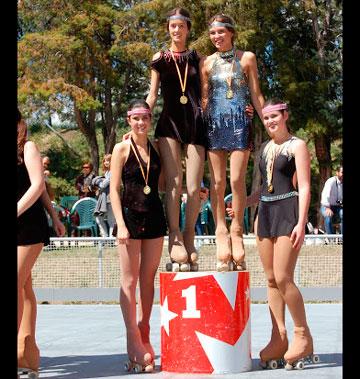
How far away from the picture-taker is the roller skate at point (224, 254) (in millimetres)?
7820

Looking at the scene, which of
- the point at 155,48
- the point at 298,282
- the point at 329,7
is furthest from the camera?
the point at 329,7

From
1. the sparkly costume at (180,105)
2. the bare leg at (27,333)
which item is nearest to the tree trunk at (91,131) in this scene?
the sparkly costume at (180,105)

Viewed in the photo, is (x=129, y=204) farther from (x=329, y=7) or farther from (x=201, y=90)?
(x=329, y=7)

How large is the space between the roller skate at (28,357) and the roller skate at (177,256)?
1.28m

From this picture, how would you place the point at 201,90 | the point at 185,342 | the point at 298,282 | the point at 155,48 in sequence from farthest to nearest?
the point at 155,48 < the point at 298,282 < the point at 201,90 < the point at 185,342

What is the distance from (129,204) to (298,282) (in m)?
7.19

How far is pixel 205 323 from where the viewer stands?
753 cm

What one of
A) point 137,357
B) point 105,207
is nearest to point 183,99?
point 137,357

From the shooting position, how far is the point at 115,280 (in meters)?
14.9

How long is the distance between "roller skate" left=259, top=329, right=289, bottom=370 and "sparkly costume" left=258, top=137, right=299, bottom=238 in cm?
84

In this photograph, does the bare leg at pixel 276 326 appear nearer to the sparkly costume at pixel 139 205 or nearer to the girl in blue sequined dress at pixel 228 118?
the girl in blue sequined dress at pixel 228 118

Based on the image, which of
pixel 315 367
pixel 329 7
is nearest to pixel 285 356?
pixel 315 367

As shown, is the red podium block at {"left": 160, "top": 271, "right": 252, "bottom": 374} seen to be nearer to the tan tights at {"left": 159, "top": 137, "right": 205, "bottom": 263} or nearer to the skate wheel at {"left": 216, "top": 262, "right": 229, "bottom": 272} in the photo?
the skate wheel at {"left": 216, "top": 262, "right": 229, "bottom": 272}

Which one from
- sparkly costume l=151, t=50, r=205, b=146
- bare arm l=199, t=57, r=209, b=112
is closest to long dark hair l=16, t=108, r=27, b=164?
sparkly costume l=151, t=50, r=205, b=146
